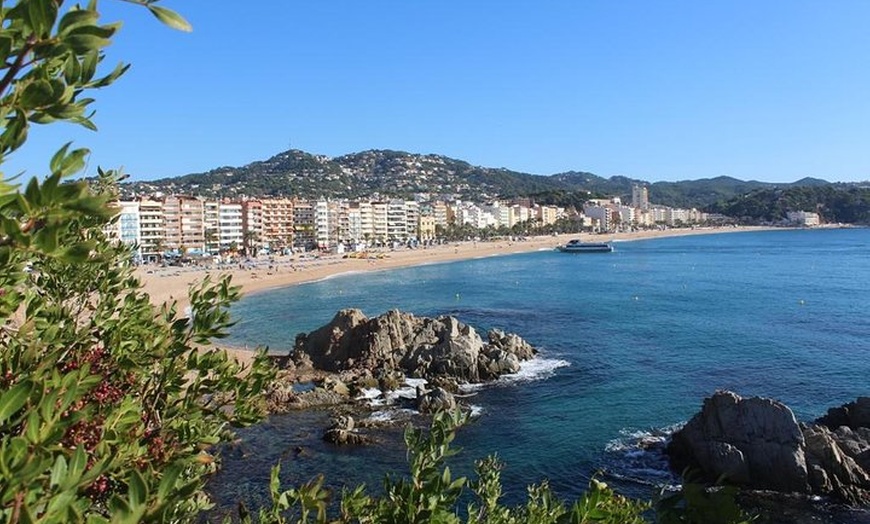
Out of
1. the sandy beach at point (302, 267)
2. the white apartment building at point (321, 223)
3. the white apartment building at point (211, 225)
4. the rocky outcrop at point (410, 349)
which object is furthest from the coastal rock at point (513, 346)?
the white apartment building at point (321, 223)

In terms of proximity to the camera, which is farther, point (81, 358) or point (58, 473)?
point (81, 358)

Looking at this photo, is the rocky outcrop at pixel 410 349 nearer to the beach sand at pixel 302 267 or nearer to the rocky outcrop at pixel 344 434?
the beach sand at pixel 302 267

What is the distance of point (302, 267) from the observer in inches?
3659

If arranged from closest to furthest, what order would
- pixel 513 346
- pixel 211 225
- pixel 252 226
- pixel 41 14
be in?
pixel 41 14, pixel 513 346, pixel 211 225, pixel 252 226

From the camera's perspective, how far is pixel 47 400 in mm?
1746

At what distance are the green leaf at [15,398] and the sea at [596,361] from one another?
2.66 metres

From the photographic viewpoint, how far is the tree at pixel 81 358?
1.60m

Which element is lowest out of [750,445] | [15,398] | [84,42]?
[750,445]

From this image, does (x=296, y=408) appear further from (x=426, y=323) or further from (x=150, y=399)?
(x=150, y=399)

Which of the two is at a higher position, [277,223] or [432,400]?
[277,223]

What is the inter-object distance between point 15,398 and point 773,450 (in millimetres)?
21488

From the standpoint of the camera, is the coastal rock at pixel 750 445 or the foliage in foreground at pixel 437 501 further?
the coastal rock at pixel 750 445

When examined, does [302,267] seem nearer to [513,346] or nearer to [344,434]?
[513,346]

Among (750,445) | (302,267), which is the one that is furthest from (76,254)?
(302,267)
